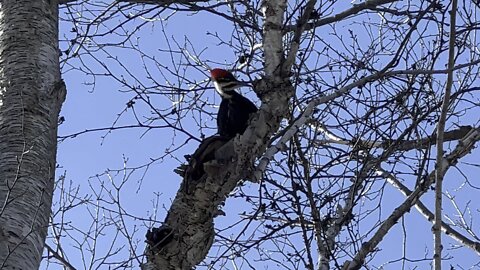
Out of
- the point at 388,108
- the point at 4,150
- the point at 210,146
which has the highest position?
the point at 388,108

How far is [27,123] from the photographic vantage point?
3.10 metres

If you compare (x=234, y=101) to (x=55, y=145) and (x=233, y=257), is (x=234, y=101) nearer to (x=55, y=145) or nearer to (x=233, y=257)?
(x=233, y=257)

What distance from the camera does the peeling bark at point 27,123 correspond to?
103 inches

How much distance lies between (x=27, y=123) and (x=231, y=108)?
1.61m

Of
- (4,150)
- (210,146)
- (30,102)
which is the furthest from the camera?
(210,146)

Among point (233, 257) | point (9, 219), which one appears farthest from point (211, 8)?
point (9, 219)

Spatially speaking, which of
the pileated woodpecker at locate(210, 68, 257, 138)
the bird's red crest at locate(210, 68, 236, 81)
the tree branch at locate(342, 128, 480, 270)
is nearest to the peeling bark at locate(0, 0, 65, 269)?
the pileated woodpecker at locate(210, 68, 257, 138)

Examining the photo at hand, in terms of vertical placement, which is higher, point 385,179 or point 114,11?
point 114,11

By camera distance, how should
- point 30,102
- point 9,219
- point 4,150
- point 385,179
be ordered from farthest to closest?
point 385,179 < point 30,102 < point 4,150 < point 9,219

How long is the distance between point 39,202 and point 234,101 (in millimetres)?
1982

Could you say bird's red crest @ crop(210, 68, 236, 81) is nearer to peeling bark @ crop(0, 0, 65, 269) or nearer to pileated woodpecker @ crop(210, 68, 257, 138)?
pileated woodpecker @ crop(210, 68, 257, 138)

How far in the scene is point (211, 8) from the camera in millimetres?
5012

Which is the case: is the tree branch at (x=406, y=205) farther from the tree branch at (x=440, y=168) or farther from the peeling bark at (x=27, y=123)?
the peeling bark at (x=27, y=123)

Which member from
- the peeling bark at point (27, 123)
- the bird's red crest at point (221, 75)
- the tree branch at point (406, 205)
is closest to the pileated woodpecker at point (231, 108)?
the bird's red crest at point (221, 75)
